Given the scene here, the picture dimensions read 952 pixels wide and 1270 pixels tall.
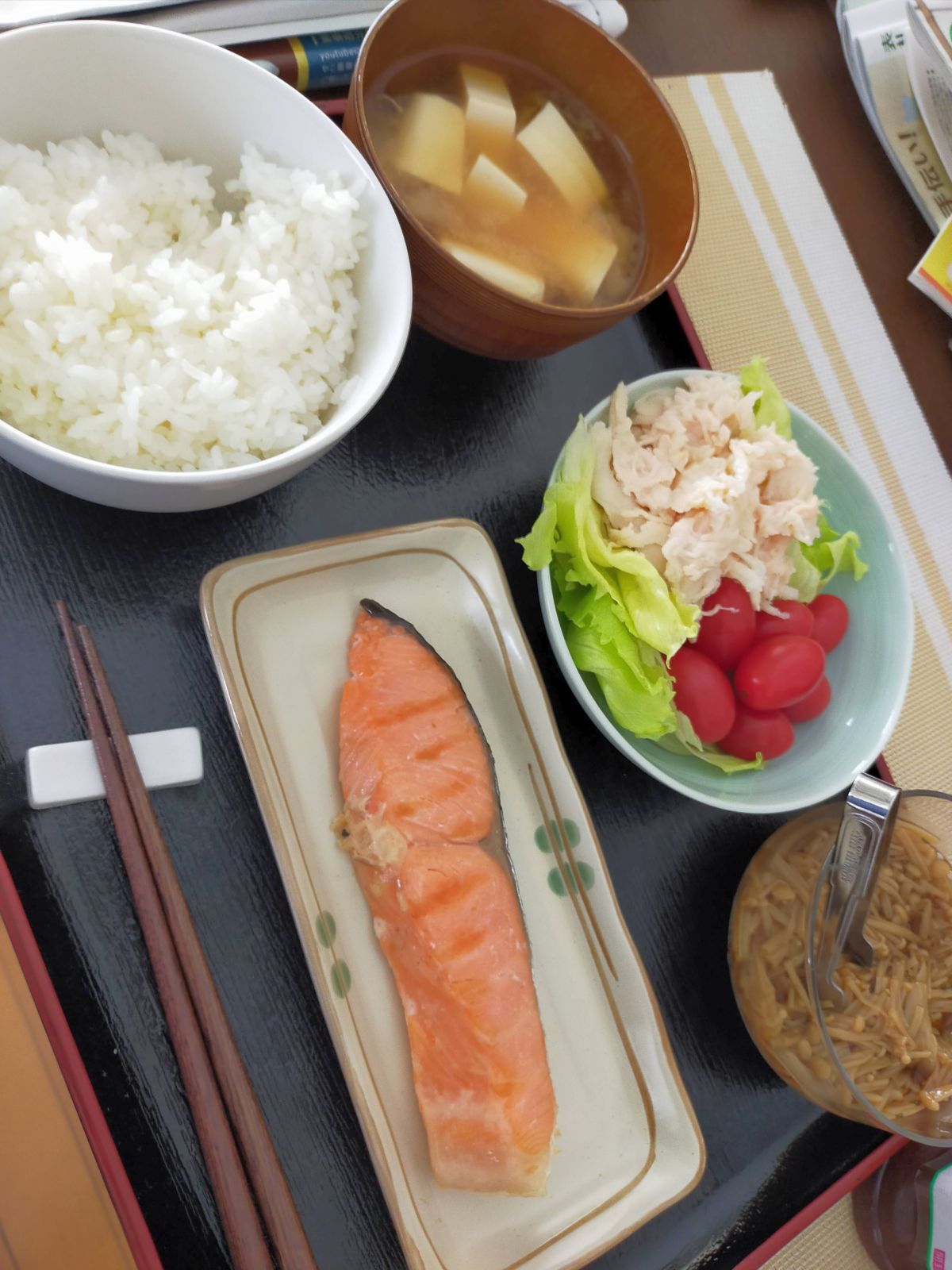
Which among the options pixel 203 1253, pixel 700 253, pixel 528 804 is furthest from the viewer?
pixel 700 253

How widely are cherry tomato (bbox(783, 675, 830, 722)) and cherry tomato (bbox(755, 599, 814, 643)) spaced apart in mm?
81

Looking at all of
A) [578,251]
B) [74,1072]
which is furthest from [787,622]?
[74,1072]

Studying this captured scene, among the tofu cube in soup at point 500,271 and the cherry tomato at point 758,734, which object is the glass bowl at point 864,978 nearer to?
the cherry tomato at point 758,734

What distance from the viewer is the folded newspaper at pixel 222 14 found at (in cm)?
110

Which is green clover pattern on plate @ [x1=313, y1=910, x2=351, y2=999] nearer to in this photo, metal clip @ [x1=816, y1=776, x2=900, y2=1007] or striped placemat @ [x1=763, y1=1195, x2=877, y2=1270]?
metal clip @ [x1=816, y1=776, x2=900, y2=1007]

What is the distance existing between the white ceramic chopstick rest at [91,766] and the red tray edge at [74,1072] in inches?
3.6

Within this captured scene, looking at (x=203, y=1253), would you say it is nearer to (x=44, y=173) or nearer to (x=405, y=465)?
(x=405, y=465)

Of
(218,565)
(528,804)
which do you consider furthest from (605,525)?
(218,565)

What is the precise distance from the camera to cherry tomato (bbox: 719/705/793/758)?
1.28 meters

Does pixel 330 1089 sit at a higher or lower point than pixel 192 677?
lower

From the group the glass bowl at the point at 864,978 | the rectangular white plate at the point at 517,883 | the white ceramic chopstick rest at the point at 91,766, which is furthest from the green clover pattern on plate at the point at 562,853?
the white ceramic chopstick rest at the point at 91,766

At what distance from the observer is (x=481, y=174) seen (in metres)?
1.32

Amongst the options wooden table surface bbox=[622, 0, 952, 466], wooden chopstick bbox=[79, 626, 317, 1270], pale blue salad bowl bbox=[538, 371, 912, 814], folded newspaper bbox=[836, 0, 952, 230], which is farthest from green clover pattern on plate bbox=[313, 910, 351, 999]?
folded newspaper bbox=[836, 0, 952, 230]

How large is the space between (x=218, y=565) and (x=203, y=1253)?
708 millimetres
